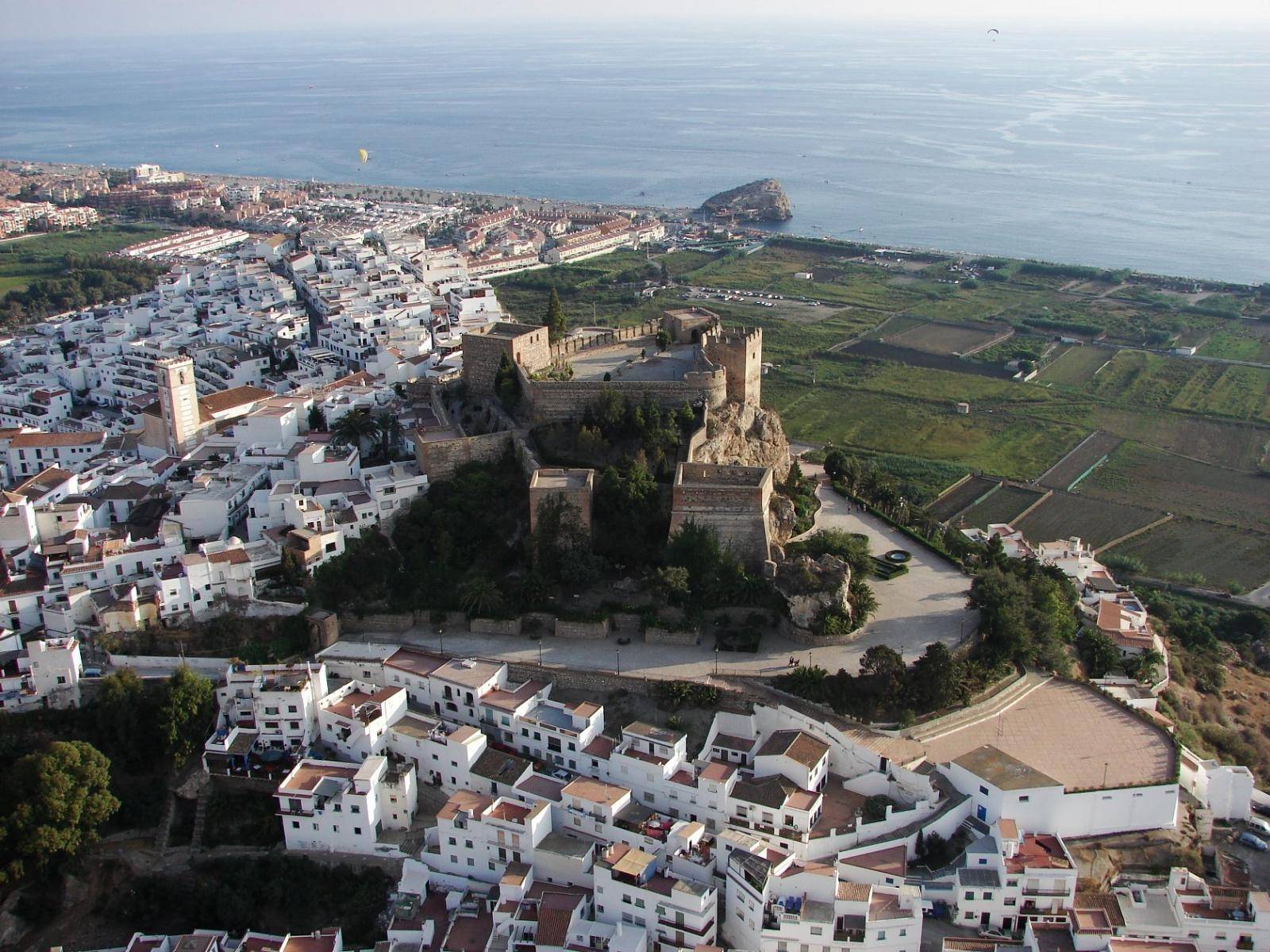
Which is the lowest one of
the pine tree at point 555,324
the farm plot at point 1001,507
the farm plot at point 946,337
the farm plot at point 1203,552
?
the farm plot at point 1203,552

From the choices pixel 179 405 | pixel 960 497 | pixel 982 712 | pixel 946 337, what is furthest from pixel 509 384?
pixel 946 337

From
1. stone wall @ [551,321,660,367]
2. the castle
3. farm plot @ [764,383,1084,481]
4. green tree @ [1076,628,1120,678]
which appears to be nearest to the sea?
farm plot @ [764,383,1084,481]

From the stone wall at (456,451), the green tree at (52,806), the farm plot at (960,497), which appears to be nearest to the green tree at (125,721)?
the green tree at (52,806)

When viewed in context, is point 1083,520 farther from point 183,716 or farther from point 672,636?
point 183,716

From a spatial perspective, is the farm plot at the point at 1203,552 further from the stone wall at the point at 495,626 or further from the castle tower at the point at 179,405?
the castle tower at the point at 179,405

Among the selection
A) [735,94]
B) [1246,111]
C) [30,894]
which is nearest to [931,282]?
[30,894]

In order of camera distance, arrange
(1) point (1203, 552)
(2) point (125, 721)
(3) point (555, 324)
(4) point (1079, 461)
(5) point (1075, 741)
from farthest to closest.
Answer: (4) point (1079, 461) → (1) point (1203, 552) → (3) point (555, 324) → (2) point (125, 721) → (5) point (1075, 741)
